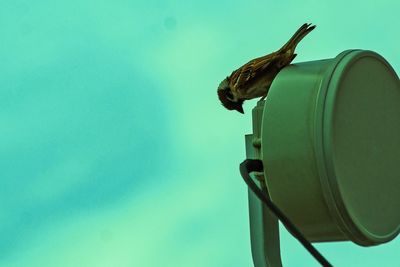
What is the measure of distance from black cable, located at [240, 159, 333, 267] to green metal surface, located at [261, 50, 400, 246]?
32mm

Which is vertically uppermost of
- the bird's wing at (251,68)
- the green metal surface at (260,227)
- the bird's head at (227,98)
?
the bird's wing at (251,68)

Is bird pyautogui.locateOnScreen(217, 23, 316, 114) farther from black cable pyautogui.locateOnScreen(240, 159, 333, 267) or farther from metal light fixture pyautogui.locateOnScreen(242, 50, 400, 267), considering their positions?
black cable pyautogui.locateOnScreen(240, 159, 333, 267)

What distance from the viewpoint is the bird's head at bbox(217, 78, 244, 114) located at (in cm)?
219

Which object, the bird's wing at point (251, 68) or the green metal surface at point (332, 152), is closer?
the green metal surface at point (332, 152)

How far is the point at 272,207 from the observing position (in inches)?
79.2

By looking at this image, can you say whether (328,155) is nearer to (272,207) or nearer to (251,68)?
(272,207)

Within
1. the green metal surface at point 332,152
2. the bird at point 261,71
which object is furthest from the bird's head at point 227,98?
the green metal surface at point 332,152

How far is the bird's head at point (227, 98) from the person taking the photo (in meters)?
2.19

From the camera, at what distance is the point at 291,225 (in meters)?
1.99

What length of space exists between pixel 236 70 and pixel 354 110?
24 cm

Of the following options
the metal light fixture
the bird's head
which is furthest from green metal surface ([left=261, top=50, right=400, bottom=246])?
the bird's head

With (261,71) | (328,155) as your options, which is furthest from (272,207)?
(261,71)

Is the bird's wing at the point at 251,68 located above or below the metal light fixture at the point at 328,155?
above

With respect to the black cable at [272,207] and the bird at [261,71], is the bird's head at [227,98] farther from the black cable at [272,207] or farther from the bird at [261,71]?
the black cable at [272,207]
